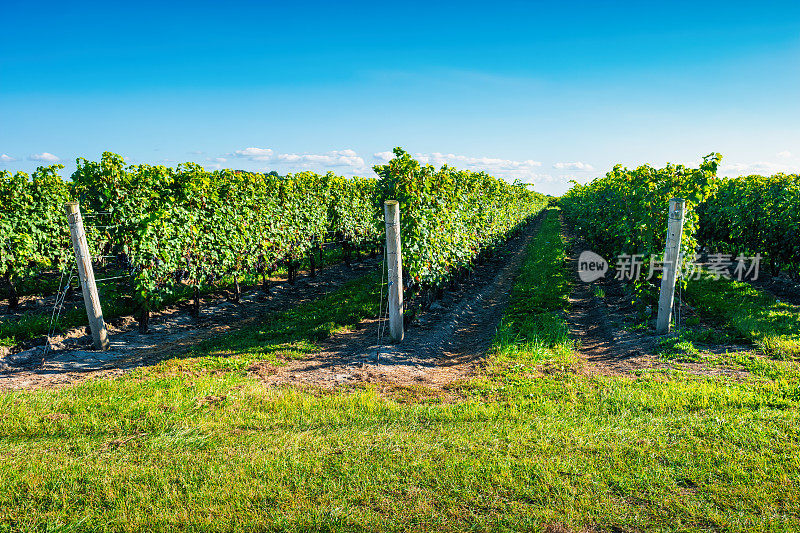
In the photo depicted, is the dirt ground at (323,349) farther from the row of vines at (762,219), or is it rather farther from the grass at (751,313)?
the row of vines at (762,219)

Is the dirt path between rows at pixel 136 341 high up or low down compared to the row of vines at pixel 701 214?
down

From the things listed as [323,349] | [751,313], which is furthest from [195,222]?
[751,313]

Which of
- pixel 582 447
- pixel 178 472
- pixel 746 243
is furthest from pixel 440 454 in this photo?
pixel 746 243

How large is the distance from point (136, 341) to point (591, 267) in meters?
14.0

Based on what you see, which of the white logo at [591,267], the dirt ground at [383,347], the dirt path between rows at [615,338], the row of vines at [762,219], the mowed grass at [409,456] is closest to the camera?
the mowed grass at [409,456]

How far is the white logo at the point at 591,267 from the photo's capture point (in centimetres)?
1372

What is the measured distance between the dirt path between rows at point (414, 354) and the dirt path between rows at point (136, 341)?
2.72m

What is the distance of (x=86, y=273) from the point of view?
738 cm

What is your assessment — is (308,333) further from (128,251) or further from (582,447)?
(582,447)

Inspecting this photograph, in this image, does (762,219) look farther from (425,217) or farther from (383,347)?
(383,347)

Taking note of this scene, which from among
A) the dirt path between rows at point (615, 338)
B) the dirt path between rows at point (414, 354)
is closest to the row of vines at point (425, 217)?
the dirt path between rows at point (414, 354)

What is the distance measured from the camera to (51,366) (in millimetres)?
6855

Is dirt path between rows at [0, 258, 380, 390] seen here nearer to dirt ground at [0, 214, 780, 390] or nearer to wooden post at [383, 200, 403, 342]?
dirt ground at [0, 214, 780, 390]

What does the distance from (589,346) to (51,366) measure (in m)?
9.23
